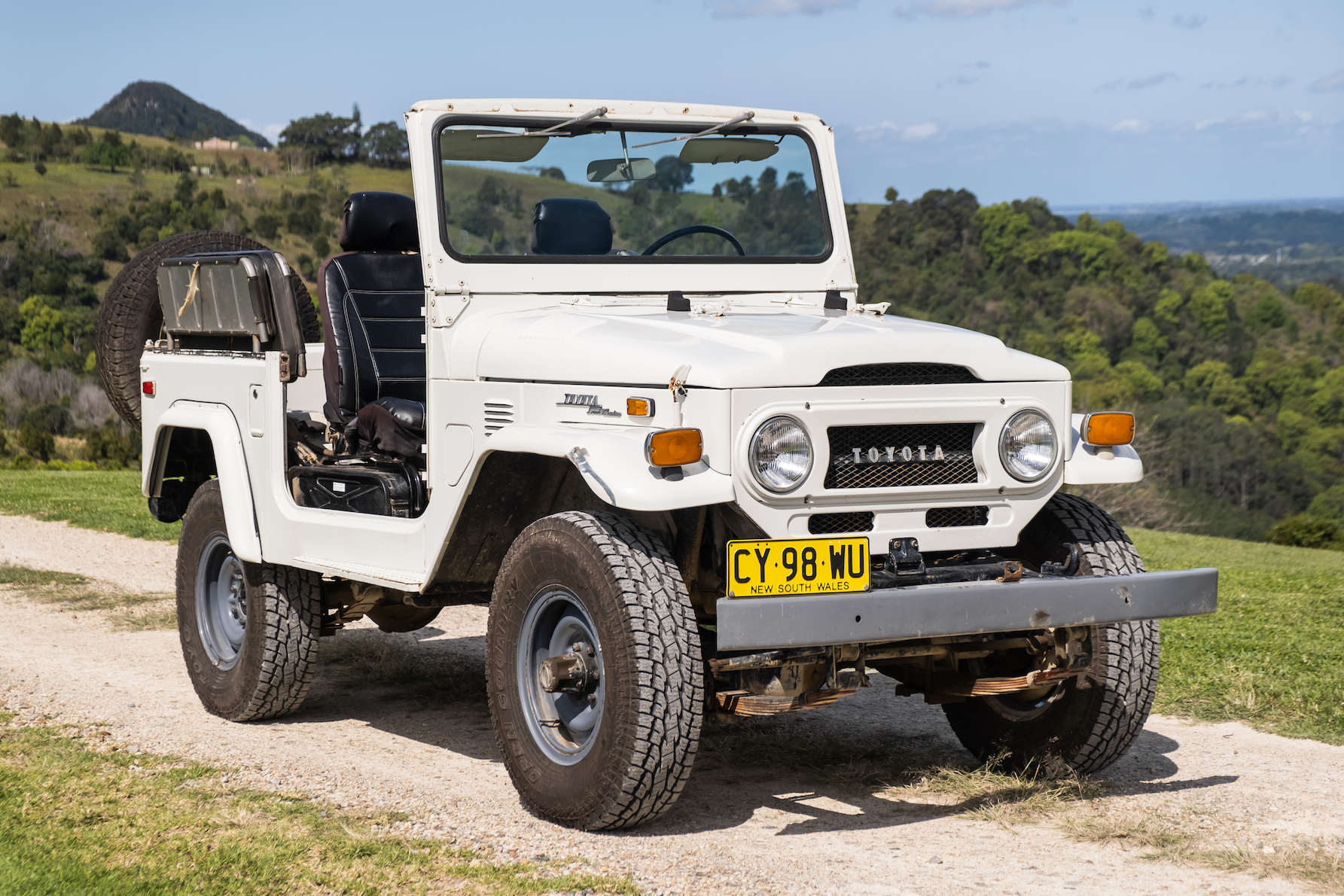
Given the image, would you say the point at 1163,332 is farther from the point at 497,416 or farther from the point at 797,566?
the point at 797,566

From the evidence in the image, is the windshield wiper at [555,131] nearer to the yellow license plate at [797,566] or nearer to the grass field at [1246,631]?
the yellow license plate at [797,566]

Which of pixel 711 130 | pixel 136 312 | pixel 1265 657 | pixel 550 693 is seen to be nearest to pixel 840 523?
pixel 550 693

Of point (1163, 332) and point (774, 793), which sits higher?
point (774, 793)

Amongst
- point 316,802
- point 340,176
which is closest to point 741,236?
point 316,802

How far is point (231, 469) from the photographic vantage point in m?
6.18

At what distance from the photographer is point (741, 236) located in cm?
615

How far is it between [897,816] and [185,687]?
3808 millimetres

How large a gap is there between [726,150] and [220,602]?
305 cm

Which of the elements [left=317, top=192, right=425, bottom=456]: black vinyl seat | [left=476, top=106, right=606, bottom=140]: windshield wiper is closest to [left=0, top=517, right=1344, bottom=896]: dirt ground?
[left=317, top=192, right=425, bottom=456]: black vinyl seat

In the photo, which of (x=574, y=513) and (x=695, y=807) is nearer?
(x=574, y=513)

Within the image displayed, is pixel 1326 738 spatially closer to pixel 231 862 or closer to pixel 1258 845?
pixel 1258 845

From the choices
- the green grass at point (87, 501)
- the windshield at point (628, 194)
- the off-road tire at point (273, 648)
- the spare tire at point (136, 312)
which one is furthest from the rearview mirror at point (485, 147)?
the green grass at point (87, 501)

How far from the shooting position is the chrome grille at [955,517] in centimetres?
467

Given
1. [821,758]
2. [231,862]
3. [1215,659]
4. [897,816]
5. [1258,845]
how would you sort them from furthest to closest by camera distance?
[1215,659]
[821,758]
[897,816]
[1258,845]
[231,862]
